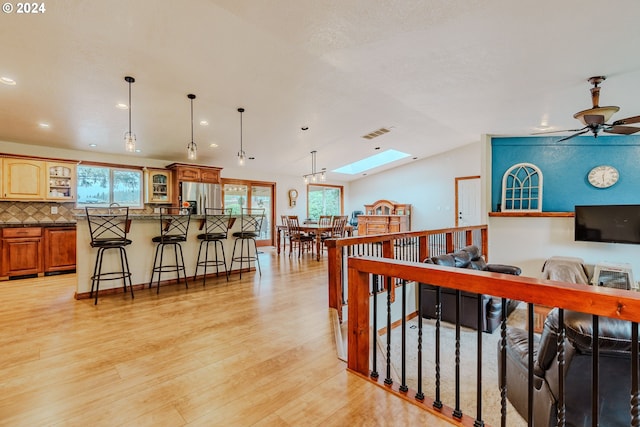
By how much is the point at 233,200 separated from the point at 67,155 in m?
3.56

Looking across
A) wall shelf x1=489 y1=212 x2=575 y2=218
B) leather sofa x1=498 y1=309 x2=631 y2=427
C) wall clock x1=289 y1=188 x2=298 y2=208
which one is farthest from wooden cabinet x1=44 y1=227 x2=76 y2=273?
wall shelf x1=489 y1=212 x2=575 y2=218

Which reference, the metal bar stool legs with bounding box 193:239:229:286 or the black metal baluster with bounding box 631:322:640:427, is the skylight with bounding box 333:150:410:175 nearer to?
the metal bar stool legs with bounding box 193:239:229:286

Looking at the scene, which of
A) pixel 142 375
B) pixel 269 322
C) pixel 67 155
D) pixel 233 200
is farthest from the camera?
pixel 233 200

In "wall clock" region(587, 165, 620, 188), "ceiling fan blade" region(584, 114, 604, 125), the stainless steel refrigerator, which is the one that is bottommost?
the stainless steel refrigerator

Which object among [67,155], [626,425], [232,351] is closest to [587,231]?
[626,425]

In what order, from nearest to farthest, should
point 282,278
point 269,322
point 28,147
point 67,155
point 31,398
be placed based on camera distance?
point 31,398 → point 269,322 → point 282,278 → point 28,147 → point 67,155

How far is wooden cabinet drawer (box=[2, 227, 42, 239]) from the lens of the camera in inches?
174

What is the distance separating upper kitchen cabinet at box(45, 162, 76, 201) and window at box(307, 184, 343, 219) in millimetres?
6190

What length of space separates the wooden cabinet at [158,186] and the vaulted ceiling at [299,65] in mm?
719

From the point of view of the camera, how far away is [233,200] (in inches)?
313

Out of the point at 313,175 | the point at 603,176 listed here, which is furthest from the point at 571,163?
the point at 313,175

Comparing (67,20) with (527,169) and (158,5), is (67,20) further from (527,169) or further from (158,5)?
(527,169)

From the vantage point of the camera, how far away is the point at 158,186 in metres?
6.14

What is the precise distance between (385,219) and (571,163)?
4.46 metres
